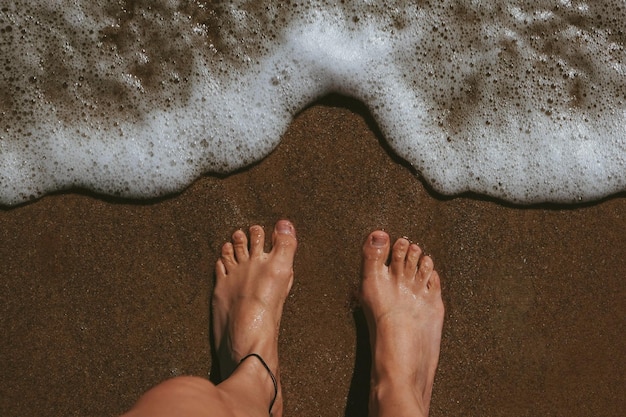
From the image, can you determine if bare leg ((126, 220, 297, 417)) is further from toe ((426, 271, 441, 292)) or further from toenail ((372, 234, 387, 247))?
toe ((426, 271, 441, 292))

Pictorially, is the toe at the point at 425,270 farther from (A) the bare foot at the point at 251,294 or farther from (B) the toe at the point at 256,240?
(B) the toe at the point at 256,240

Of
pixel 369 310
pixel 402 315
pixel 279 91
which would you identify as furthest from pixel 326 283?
pixel 279 91

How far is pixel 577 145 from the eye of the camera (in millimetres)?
1743

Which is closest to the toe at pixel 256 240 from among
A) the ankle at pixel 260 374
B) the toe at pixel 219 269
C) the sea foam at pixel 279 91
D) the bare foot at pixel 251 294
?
the bare foot at pixel 251 294

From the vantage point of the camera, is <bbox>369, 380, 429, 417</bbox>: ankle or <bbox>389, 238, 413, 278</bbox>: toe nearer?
<bbox>369, 380, 429, 417</bbox>: ankle

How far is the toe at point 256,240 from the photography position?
1694 mm

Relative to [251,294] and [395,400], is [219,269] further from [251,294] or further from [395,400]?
[395,400]

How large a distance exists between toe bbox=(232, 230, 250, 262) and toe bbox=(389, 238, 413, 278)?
0.48 m

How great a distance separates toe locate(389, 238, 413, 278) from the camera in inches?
67.0

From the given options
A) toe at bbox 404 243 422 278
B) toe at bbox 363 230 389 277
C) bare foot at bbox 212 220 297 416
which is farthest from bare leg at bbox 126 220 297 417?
toe at bbox 404 243 422 278

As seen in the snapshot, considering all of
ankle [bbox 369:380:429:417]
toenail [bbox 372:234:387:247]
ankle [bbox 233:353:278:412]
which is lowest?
ankle [bbox 369:380:429:417]

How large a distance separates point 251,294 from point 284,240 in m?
0.22

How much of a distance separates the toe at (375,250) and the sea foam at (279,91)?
250mm

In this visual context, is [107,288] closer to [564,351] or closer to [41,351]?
[41,351]
